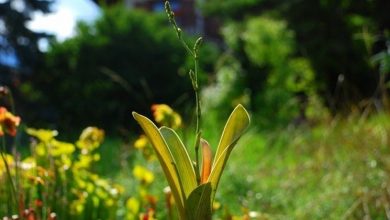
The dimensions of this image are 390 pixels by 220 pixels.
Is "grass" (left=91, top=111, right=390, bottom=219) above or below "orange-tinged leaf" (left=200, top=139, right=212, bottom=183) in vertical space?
above

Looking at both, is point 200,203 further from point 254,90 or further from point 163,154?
point 254,90

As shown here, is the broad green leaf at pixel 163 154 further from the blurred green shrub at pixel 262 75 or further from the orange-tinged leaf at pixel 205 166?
the blurred green shrub at pixel 262 75

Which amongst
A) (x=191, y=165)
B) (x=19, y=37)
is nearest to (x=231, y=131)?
(x=191, y=165)

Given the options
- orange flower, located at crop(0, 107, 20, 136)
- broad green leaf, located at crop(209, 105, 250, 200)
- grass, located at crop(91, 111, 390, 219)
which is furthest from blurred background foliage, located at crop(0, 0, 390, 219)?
broad green leaf, located at crop(209, 105, 250, 200)

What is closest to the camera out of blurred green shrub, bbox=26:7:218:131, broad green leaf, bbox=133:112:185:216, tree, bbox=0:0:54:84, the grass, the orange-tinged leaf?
broad green leaf, bbox=133:112:185:216

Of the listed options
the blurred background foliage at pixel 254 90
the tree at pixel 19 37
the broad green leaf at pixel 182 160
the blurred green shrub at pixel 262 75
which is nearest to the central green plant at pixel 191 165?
the broad green leaf at pixel 182 160

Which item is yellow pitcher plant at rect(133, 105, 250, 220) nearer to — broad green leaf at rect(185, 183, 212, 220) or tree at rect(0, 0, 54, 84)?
broad green leaf at rect(185, 183, 212, 220)
